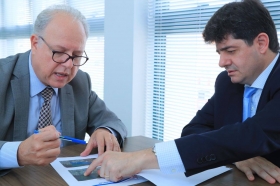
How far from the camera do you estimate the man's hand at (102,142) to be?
4.53ft

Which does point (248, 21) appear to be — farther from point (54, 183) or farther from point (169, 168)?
point (54, 183)

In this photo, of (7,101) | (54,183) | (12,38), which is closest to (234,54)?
(54,183)

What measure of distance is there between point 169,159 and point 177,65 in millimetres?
1760

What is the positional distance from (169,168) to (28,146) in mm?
501

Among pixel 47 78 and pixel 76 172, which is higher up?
pixel 47 78

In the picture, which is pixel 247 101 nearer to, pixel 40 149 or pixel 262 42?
pixel 262 42

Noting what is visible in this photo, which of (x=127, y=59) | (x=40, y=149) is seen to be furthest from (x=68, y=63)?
(x=127, y=59)

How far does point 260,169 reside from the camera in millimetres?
1104

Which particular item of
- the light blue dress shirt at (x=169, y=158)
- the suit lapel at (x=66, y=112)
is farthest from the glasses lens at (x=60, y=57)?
the light blue dress shirt at (x=169, y=158)

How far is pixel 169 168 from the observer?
105cm

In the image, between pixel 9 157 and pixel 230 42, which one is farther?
pixel 230 42

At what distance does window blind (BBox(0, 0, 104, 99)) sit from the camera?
11.4ft

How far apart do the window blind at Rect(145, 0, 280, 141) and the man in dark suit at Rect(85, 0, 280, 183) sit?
0.91 metres

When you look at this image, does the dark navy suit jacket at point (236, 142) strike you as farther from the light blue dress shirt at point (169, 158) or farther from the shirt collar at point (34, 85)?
the shirt collar at point (34, 85)
